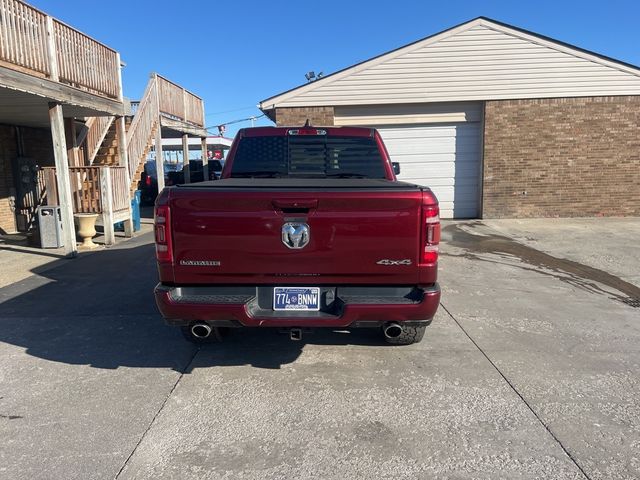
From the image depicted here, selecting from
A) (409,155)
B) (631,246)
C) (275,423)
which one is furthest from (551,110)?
(275,423)

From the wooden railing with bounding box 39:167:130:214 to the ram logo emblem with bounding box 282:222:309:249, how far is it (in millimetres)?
8433

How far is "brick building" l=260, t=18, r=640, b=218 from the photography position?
1262cm

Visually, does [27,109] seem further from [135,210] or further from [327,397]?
[327,397]

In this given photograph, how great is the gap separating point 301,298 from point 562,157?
39.6 ft

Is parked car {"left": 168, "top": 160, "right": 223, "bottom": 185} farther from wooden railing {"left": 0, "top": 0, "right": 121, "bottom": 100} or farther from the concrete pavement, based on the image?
the concrete pavement

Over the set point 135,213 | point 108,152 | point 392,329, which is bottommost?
point 392,329

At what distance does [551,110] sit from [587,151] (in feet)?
4.96

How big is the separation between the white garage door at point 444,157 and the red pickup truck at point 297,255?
Result: 34.8 feet

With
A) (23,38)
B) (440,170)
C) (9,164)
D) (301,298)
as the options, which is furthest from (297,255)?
(9,164)

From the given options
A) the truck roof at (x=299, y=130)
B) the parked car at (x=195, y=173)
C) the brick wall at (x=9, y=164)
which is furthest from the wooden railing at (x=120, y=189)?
the parked car at (x=195, y=173)

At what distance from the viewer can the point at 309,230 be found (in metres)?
3.27

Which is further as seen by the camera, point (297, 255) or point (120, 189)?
point (120, 189)

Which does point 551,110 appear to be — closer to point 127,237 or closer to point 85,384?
point 127,237

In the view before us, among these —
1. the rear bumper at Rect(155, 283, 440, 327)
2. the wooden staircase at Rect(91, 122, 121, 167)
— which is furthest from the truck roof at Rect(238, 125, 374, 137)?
the wooden staircase at Rect(91, 122, 121, 167)
